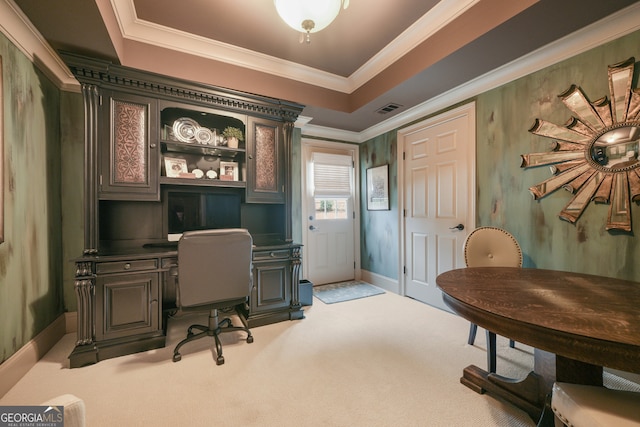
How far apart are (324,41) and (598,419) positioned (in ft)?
9.85

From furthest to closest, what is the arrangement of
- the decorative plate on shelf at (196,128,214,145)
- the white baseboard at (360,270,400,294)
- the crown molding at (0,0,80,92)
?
the white baseboard at (360,270,400,294) < the decorative plate on shelf at (196,128,214,145) < the crown molding at (0,0,80,92)

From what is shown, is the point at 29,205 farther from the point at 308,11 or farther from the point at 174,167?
the point at 308,11

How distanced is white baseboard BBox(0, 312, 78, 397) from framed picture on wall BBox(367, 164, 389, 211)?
382 cm

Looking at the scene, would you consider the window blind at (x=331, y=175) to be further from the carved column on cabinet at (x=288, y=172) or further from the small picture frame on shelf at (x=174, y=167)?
the small picture frame on shelf at (x=174, y=167)

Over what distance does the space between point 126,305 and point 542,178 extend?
3.67 metres

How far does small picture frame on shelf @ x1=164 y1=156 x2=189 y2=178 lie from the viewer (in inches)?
104

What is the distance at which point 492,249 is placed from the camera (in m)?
2.27

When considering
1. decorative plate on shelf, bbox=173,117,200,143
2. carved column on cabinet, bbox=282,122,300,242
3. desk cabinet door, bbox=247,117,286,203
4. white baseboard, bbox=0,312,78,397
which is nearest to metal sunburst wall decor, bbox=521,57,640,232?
carved column on cabinet, bbox=282,122,300,242

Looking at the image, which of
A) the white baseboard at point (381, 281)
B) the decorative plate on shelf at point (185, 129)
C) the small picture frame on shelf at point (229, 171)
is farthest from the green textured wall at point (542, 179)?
the decorative plate on shelf at point (185, 129)

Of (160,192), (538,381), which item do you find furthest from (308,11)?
(538,381)

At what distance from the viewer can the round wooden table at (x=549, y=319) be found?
2.83 ft

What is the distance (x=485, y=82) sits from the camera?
2574 mm

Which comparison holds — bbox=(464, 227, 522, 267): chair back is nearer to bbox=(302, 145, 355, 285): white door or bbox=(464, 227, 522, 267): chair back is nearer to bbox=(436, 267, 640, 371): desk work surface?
bbox=(436, 267, 640, 371): desk work surface

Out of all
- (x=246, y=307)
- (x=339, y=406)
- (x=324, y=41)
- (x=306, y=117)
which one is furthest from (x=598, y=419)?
(x=306, y=117)
